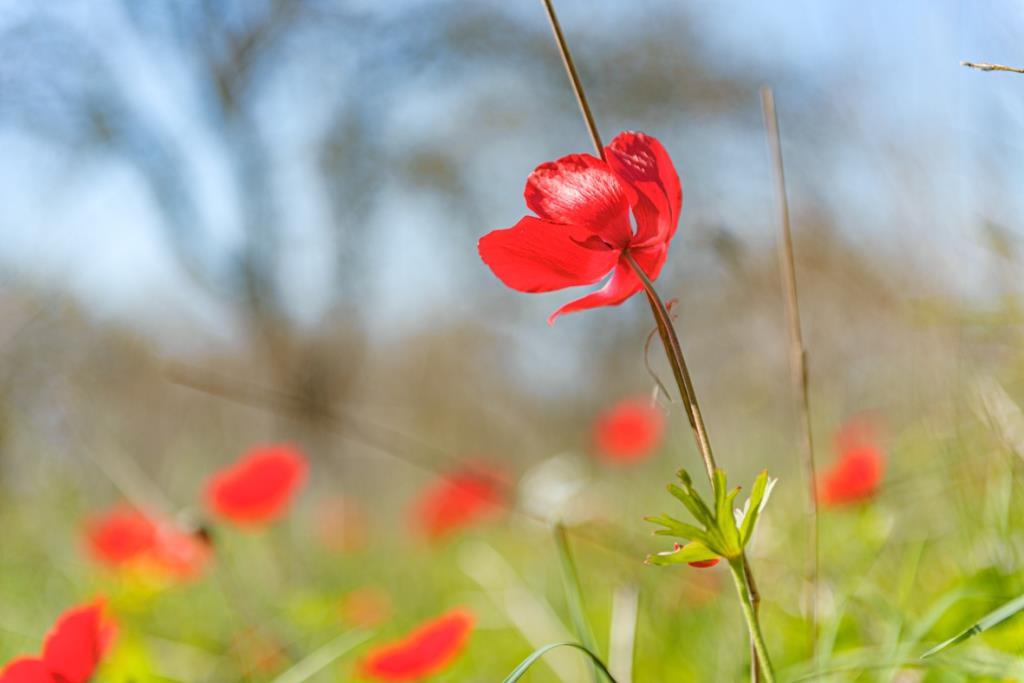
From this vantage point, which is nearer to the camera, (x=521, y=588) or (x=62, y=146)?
(x=521, y=588)

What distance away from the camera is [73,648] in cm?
37

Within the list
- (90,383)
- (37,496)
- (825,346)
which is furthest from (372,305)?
(825,346)

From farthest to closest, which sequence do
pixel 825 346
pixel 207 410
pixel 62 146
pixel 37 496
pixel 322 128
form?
pixel 207 410, pixel 322 128, pixel 62 146, pixel 37 496, pixel 825 346

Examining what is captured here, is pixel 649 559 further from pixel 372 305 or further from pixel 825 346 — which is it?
pixel 372 305

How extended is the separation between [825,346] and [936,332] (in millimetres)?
608

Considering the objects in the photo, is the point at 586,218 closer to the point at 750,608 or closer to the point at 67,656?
the point at 750,608

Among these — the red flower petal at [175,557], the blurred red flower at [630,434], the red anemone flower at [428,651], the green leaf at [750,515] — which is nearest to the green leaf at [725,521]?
the green leaf at [750,515]

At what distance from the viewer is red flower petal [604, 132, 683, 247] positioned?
0.29m

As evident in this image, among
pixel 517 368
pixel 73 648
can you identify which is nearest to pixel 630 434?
pixel 73 648

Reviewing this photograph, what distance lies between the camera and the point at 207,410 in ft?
10.8

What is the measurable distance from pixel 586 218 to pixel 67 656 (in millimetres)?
254

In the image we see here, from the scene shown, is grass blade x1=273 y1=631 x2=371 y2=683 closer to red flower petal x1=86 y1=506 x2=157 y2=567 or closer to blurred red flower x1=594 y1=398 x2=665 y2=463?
red flower petal x1=86 y1=506 x2=157 y2=567

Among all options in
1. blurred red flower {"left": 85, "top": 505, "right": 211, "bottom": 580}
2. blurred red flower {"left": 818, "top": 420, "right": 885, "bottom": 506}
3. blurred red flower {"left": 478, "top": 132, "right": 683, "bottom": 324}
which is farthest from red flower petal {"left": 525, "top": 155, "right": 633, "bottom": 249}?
blurred red flower {"left": 85, "top": 505, "right": 211, "bottom": 580}

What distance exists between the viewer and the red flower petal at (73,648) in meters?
0.37
